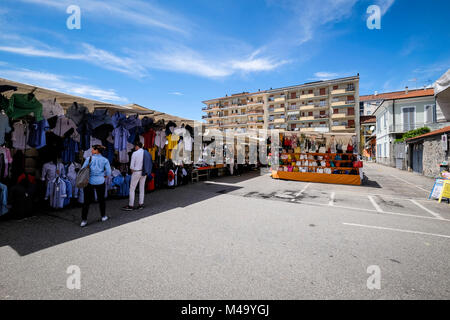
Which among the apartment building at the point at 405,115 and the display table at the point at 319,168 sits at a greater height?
the apartment building at the point at 405,115

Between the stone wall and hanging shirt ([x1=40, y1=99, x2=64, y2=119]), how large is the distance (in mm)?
17346

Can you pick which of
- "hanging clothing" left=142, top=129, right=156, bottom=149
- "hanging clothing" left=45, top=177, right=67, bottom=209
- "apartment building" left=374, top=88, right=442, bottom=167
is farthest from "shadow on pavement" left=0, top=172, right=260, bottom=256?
"apartment building" left=374, top=88, right=442, bottom=167

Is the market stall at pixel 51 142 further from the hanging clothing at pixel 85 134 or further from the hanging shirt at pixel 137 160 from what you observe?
the hanging shirt at pixel 137 160

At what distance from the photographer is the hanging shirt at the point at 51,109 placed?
536 cm

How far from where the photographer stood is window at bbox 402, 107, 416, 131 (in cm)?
2173

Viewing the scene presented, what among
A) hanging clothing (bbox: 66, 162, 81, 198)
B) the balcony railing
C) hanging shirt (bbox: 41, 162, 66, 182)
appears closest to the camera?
hanging shirt (bbox: 41, 162, 66, 182)

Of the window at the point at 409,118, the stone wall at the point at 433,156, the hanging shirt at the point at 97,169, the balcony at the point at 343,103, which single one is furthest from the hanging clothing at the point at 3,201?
the balcony at the point at 343,103

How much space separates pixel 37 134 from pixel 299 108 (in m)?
50.9

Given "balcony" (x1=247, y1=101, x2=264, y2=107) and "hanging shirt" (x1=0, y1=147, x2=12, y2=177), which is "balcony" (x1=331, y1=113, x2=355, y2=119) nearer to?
"balcony" (x1=247, y1=101, x2=264, y2=107)

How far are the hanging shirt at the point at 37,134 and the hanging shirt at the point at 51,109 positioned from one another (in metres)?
0.22
